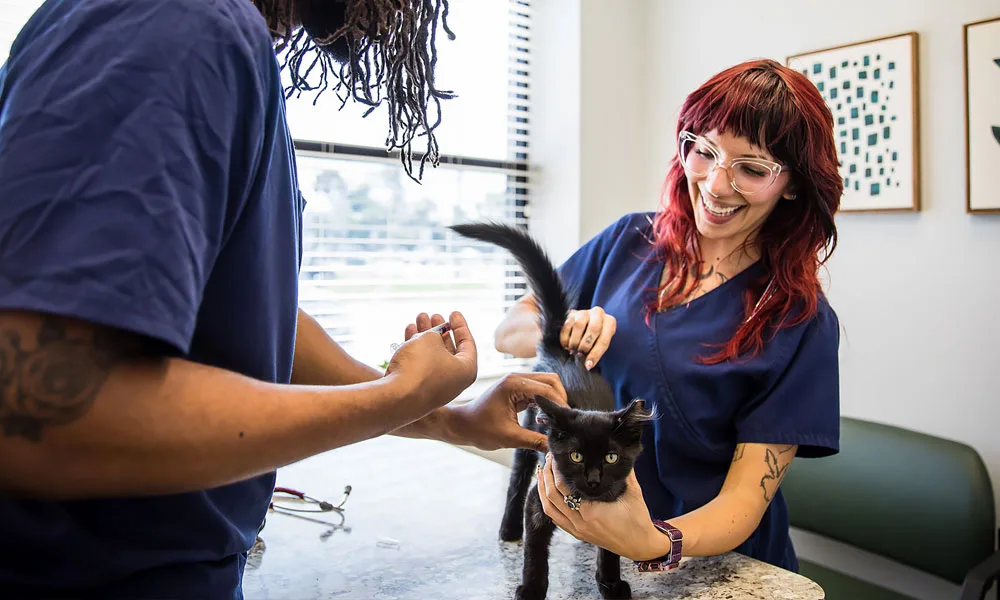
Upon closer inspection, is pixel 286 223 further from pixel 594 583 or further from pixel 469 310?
pixel 469 310

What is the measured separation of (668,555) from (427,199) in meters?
1.82

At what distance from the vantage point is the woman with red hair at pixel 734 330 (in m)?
1.08

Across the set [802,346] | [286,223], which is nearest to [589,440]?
[802,346]

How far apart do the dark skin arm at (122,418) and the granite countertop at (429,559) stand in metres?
0.60

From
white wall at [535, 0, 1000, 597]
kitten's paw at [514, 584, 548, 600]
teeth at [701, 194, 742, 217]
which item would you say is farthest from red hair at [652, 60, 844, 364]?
white wall at [535, 0, 1000, 597]

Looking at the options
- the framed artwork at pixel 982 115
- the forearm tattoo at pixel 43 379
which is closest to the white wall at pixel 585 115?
the framed artwork at pixel 982 115

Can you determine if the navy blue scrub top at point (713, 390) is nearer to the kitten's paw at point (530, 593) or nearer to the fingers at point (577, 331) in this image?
the fingers at point (577, 331)

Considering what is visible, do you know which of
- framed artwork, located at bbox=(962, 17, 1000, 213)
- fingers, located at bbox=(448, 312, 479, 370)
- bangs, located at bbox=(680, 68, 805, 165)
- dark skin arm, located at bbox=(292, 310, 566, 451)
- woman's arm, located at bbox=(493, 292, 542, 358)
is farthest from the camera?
framed artwork, located at bbox=(962, 17, 1000, 213)

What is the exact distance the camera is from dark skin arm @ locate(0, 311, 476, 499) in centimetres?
39

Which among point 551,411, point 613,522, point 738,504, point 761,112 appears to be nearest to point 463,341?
point 551,411

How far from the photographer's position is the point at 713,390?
3.77 ft

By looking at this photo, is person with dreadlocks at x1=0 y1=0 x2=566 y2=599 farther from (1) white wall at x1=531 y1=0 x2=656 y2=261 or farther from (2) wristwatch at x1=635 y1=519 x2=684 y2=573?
(1) white wall at x1=531 y1=0 x2=656 y2=261

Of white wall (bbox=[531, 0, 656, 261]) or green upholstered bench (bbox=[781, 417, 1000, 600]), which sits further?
white wall (bbox=[531, 0, 656, 261])

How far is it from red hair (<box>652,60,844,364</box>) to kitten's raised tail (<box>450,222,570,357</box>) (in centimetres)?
20
